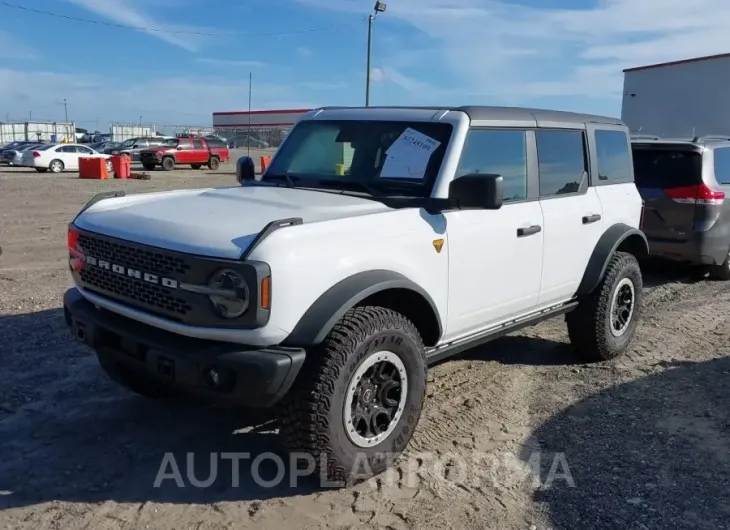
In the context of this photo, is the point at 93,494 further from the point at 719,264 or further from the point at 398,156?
the point at 719,264

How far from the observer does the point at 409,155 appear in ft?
14.3

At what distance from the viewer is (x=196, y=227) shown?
341cm

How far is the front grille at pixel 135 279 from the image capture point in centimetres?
334

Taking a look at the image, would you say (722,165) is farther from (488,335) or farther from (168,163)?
(168,163)

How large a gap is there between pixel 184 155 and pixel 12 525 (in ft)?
111

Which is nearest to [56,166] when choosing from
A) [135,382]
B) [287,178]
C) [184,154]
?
[184,154]

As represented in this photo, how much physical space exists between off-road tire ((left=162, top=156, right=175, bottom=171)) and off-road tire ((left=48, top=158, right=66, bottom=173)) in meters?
4.82

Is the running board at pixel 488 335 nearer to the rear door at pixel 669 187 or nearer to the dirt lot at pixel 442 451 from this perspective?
the dirt lot at pixel 442 451

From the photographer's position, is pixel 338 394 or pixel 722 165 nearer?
pixel 338 394

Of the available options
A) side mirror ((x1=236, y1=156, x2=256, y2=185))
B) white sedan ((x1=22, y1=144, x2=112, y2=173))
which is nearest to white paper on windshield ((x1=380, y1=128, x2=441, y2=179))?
side mirror ((x1=236, y1=156, x2=256, y2=185))

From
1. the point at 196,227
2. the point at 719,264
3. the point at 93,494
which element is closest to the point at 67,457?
the point at 93,494

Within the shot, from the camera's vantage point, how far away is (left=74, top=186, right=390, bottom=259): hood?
3295 millimetres

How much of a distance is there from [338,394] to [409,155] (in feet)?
5.56

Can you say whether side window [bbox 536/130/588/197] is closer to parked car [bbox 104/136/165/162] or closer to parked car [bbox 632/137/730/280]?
parked car [bbox 632/137/730/280]
